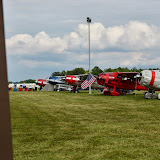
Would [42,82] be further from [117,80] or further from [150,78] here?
[150,78]

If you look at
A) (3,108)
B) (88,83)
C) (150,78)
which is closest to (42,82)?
(88,83)

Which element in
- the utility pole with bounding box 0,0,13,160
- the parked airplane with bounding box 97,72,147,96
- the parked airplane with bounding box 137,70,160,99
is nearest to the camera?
the utility pole with bounding box 0,0,13,160

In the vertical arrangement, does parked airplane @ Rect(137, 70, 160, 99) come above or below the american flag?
above

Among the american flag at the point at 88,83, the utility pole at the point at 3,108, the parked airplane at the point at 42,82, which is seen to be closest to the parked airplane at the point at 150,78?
the american flag at the point at 88,83

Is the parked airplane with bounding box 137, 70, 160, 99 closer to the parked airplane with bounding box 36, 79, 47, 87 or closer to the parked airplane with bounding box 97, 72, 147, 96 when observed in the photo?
the parked airplane with bounding box 97, 72, 147, 96

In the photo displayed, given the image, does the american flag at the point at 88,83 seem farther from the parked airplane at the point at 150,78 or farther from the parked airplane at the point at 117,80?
the parked airplane at the point at 150,78

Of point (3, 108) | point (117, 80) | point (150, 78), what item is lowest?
point (117, 80)

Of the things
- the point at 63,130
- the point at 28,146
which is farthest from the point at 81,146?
the point at 63,130

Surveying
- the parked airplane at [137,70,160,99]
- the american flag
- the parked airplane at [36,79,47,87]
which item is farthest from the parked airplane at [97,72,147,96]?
the parked airplane at [36,79,47,87]

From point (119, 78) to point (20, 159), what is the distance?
23.2 m

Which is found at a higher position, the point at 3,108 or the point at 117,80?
the point at 3,108

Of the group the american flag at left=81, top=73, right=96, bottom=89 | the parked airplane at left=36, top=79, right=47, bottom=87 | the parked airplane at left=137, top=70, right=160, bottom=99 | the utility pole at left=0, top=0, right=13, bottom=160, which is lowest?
the parked airplane at left=36, top=79, right=47, bottom=87

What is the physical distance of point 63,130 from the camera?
687 centimetres

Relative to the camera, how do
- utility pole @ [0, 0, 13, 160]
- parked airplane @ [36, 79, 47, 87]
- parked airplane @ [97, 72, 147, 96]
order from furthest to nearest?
parked airplane @ [36, 79, 47, 87] → parked airplane @ [97, 72, 147, 96] → utility pole @ [0, 0, 13, 160]
